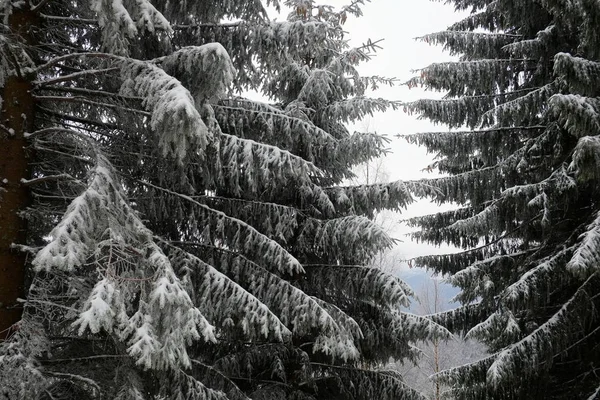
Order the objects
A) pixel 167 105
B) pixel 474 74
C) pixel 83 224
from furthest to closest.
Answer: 1. pixel 474 74
2. pixel 167 105
3. pixel 83 224

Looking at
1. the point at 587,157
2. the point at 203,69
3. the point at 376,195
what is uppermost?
the point at 203,69

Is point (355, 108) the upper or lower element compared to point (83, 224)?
upper

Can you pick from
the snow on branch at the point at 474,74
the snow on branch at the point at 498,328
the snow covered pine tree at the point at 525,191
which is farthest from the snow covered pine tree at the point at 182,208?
the snow on branch at the point at 474,74

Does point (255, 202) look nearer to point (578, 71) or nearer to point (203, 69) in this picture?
point (203, 69)

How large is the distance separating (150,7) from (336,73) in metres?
4.09

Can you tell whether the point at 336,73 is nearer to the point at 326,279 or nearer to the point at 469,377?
the point at 326,279

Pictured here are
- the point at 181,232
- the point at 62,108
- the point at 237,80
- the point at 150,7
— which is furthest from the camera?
the point at 181,232

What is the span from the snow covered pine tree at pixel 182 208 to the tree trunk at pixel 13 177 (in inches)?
0.6

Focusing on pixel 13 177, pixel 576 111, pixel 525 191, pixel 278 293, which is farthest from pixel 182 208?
pixel 525 191

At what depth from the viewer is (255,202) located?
242 inches

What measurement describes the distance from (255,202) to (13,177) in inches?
117

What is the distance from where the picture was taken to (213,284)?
179 inches

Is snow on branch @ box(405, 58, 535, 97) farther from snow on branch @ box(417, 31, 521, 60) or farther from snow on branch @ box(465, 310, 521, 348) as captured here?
snow on branch @ box(465, 310, 521, 348)

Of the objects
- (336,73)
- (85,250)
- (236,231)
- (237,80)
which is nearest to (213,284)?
(236,231)
